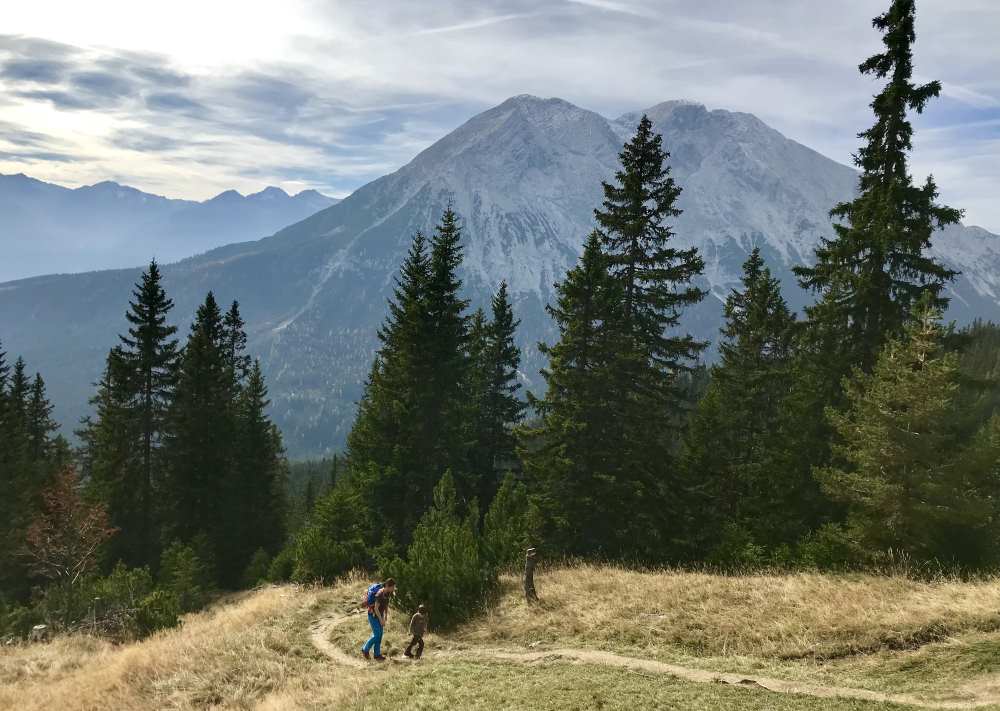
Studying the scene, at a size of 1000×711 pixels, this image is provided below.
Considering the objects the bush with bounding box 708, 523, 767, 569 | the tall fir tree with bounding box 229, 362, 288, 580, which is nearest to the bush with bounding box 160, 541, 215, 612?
the tall fir tree with bounding box 229, 362, 288, 580

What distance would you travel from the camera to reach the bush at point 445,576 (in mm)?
17141

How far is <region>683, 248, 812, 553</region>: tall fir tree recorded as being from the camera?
2312 cm

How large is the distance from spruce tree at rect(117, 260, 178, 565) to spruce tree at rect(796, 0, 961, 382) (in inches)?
1410

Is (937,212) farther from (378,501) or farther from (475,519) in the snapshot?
(378,501)

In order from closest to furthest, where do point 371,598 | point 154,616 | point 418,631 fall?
1. point 418,631
2. point 371,598
3. point 154,616

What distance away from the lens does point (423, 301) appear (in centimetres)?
2928

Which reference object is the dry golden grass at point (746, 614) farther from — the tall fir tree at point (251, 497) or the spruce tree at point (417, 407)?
the tall fir tree at point (251, 497)

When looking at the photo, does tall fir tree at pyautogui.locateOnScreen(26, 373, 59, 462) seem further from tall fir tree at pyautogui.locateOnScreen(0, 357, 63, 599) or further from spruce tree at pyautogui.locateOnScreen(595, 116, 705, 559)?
spruce tree at pyautogui.locateOnScreen(595, 116, 705, 559)

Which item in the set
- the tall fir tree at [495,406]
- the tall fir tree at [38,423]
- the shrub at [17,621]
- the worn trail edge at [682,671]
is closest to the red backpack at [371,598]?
the worn trail edge at [682,671]

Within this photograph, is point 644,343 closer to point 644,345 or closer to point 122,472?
point 644,345

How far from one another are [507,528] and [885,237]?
15.6m

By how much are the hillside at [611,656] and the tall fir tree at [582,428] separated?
3.84 m

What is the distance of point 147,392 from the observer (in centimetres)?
3891

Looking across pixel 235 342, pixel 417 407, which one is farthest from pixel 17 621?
pixel 235 342
